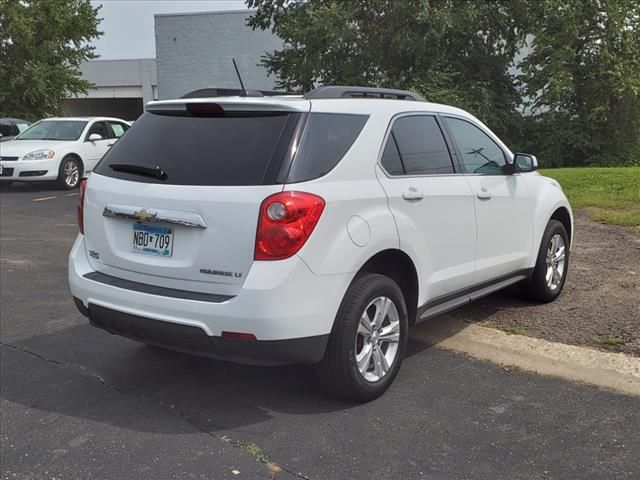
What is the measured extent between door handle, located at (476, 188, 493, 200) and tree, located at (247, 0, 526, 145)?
627 inches

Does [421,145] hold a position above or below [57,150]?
above

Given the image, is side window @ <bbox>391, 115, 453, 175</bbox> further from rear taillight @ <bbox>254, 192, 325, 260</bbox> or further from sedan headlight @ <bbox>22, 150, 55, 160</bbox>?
sedan headlight @ <bbox>22, 150, 55, 160</bbox>

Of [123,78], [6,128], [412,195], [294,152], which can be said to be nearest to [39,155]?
[6,128]

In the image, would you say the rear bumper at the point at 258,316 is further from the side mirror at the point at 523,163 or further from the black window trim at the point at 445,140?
the side mirror at the point at 523,163

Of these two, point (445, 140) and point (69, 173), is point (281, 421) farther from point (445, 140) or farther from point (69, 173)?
point (69, 173)

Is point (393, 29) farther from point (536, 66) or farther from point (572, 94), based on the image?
point (572, 94)

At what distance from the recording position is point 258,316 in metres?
3.32

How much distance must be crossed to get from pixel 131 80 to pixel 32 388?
48.3 meters

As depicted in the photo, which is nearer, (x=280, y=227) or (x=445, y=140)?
(x=280, y=227)

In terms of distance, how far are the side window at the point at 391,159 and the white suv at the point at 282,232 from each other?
10 mm

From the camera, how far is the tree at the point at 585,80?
65.9ft

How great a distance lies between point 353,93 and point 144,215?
1.48m

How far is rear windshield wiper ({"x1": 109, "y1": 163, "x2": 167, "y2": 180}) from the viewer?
12.3 feet

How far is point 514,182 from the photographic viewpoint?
521 cm
